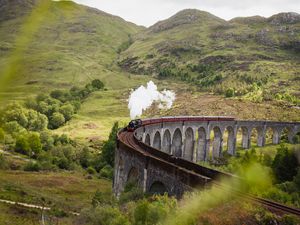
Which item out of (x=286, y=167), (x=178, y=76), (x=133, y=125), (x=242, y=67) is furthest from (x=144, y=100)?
(x=178, y=76)

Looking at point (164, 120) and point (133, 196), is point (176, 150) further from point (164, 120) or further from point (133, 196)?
point (133, 196)

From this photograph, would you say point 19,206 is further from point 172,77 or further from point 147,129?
point 172,77

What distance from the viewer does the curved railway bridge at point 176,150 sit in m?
23.7

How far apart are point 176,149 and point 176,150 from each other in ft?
0.71

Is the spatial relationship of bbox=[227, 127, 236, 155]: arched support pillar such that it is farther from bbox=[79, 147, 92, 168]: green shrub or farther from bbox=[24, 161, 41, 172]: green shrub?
bbox=[24, 161, 41, 172]: green shrub

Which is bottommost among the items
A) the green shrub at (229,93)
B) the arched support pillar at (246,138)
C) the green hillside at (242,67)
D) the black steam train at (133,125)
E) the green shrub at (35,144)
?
the green shrub at (35,144)

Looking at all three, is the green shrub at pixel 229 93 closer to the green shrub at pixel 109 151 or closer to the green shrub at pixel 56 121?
the green shrub at pixel 56 121

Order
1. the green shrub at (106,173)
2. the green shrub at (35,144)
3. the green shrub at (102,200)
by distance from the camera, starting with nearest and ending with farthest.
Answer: the green shrub at (102,200), the green shrub at (106,173), the green shrub at (35,144)

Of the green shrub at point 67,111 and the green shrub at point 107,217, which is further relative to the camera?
the green shrub at point 67,111

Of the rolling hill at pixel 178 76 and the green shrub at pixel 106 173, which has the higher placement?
the rolling hill at pixel 178 76

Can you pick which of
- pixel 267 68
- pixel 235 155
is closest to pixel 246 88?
pixel 267 68

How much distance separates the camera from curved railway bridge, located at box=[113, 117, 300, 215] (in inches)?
932

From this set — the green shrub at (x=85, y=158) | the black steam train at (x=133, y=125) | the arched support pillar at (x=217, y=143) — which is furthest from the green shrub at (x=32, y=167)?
the arched support pillar at (x=217, y=143)

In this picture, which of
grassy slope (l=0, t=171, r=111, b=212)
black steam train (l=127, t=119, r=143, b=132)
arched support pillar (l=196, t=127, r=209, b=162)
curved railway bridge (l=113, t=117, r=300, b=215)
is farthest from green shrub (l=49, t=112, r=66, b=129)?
black steam train (l=127, t=119, r=143, b=132)
